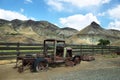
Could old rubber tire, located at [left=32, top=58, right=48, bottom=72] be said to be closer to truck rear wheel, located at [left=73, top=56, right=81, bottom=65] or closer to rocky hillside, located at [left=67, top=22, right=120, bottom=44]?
truck rear wheel, located at [left=73, top=56, right=81, bottom=65]

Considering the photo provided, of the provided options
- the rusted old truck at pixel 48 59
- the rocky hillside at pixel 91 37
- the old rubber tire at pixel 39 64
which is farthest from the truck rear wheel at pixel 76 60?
the rocky hillside at pixel 91 37

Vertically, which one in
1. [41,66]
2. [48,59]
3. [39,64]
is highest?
[48,59]

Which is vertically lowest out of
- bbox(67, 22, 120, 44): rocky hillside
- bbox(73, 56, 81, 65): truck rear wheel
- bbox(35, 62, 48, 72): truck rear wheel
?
bbox(35, 62, 48, 72): truck rear wheel

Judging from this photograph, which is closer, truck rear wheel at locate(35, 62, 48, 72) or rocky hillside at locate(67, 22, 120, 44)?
truck rear wheel at locate(35, 62, 48, 72)

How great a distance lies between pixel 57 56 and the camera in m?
18.6

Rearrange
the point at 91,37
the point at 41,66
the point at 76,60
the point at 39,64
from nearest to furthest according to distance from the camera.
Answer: the point at 39,64, the point at 41,66, the point at 76,60, the point at 91,37

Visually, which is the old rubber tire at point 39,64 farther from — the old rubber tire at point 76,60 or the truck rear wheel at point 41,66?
the old rubber tire at point 76,60

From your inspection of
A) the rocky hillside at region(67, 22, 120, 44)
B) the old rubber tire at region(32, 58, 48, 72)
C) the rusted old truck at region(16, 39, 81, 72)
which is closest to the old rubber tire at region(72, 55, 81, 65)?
the rusted old truck at region(16, 39, 81, 72)

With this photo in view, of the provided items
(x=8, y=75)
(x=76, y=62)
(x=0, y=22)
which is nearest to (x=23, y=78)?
(x=8, y=75)

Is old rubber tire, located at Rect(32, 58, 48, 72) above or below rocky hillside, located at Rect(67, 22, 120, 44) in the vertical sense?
below

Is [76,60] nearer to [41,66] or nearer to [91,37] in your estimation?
[41,66]

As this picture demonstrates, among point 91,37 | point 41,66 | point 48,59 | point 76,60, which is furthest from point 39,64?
point 91,37

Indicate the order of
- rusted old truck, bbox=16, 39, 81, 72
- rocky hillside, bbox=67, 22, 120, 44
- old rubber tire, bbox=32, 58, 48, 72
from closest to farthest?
old rubber tire, bbox=32, 58, 48, 72
rusted old truck, bbox=16, 39, 81, 72
rocky hillside, bbox=67, 22, 120, 44

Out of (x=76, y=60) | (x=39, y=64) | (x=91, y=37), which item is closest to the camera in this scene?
(x=39, y=64)
